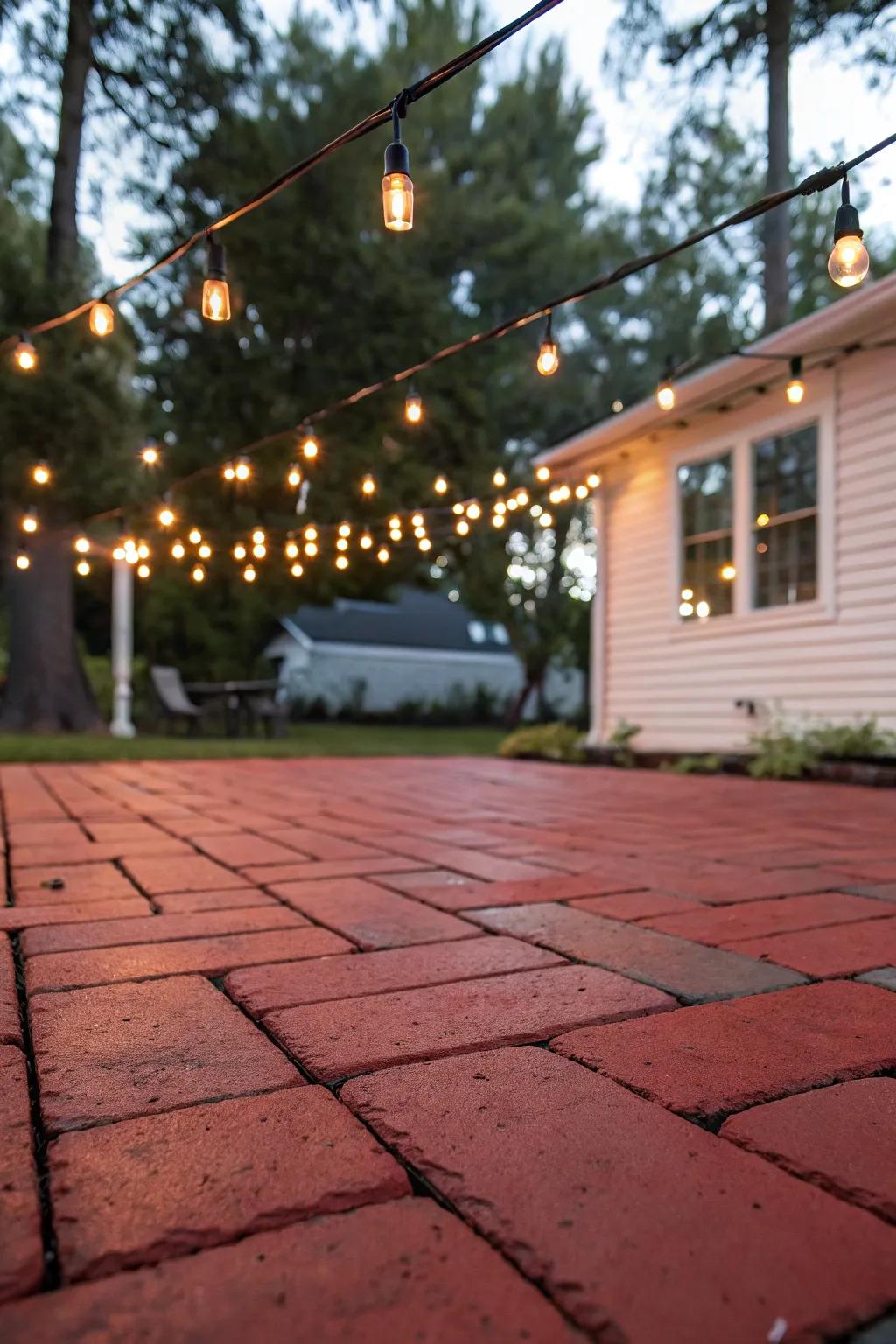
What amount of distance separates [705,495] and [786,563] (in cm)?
100

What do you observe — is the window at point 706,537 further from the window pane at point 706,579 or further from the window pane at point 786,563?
the window pane at point 786,563

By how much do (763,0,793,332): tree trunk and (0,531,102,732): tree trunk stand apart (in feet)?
25.9

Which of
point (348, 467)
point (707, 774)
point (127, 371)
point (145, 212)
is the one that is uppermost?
point (145, 212)

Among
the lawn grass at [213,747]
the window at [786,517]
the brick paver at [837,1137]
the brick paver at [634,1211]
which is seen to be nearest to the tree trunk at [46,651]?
the lawn grass at [213,747]

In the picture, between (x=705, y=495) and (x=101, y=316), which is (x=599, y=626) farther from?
(x=101, y=316)

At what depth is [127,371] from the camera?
31.8ft

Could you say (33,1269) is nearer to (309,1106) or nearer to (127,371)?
(309,1106)

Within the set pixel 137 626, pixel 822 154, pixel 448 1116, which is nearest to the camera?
pixel 448 1116

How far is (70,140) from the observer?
9.65 meters

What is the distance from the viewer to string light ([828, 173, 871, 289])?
2.04 m

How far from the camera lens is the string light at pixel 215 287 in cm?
254

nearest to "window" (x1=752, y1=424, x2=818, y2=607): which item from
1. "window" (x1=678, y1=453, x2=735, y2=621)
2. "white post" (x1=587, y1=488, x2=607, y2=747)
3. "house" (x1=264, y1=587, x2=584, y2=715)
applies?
"window" (x1=678, y1=453, x2=735, y2=621)

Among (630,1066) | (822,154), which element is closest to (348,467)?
(822,154)

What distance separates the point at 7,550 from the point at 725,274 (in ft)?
38.3
